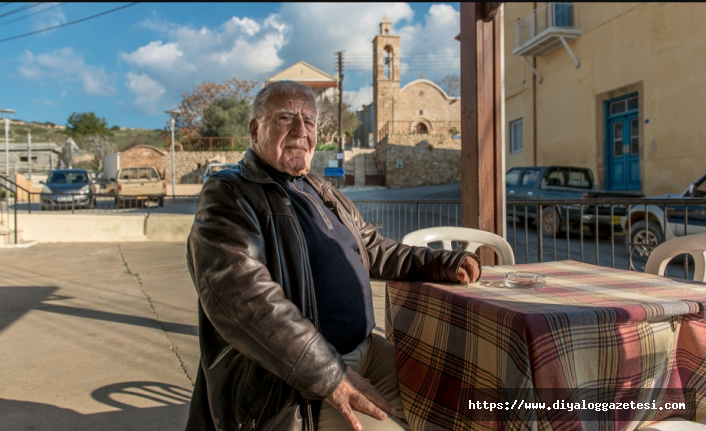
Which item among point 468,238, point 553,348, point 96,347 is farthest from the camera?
point 96,347

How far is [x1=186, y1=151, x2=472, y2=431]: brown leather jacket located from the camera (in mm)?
1393

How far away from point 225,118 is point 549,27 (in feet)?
86.8

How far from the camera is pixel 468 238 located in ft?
9.37

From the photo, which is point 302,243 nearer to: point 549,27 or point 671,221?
point 671,221

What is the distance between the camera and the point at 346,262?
171cm

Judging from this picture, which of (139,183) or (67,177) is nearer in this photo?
(139,183)

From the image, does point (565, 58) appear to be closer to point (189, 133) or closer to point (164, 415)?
point (164, 415)

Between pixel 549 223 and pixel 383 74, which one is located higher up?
pixel 383 74

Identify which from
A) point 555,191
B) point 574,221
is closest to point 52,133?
point 555,191

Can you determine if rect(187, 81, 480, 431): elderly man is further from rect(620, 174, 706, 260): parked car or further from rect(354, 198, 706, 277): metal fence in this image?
rect(620, 174, 706, 260): parked car

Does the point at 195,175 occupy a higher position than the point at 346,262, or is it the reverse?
the point at 195,175

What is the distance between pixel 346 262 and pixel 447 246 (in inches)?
53.4

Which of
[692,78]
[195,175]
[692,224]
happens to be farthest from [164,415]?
[195,175]

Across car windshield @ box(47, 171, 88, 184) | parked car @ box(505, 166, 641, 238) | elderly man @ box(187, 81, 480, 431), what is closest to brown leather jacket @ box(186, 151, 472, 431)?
elderly man @ box(187, 81, 480, 431)
